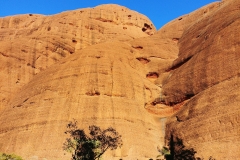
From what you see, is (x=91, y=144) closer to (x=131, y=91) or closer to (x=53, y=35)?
(x=131, y=91)

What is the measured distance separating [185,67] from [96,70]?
1126cm

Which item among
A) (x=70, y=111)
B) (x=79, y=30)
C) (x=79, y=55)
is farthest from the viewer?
(x=79, y=30)

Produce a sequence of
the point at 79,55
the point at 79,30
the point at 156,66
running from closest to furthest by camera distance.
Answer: the point at 79,55 < the point at 156,66 < the point at 79,30

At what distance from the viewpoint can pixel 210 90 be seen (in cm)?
3844

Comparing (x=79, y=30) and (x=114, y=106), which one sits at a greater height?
A: (x=79, y=30)

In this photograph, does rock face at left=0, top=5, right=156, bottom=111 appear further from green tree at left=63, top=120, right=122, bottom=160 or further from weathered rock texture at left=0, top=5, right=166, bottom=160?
green tree at left=63, top=120, right=122, bottom=160

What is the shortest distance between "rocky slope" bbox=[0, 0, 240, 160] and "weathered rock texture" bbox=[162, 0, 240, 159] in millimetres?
108

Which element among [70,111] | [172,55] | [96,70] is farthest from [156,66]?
[70,111]

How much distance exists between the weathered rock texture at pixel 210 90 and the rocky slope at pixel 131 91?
11 cm

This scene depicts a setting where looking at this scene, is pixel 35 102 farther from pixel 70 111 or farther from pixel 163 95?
pixel 163 95

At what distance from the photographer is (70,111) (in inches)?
1590

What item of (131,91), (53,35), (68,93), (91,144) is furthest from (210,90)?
(53,35)

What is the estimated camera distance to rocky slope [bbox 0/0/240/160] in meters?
36.2

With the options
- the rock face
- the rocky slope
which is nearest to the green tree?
the rocky slope
